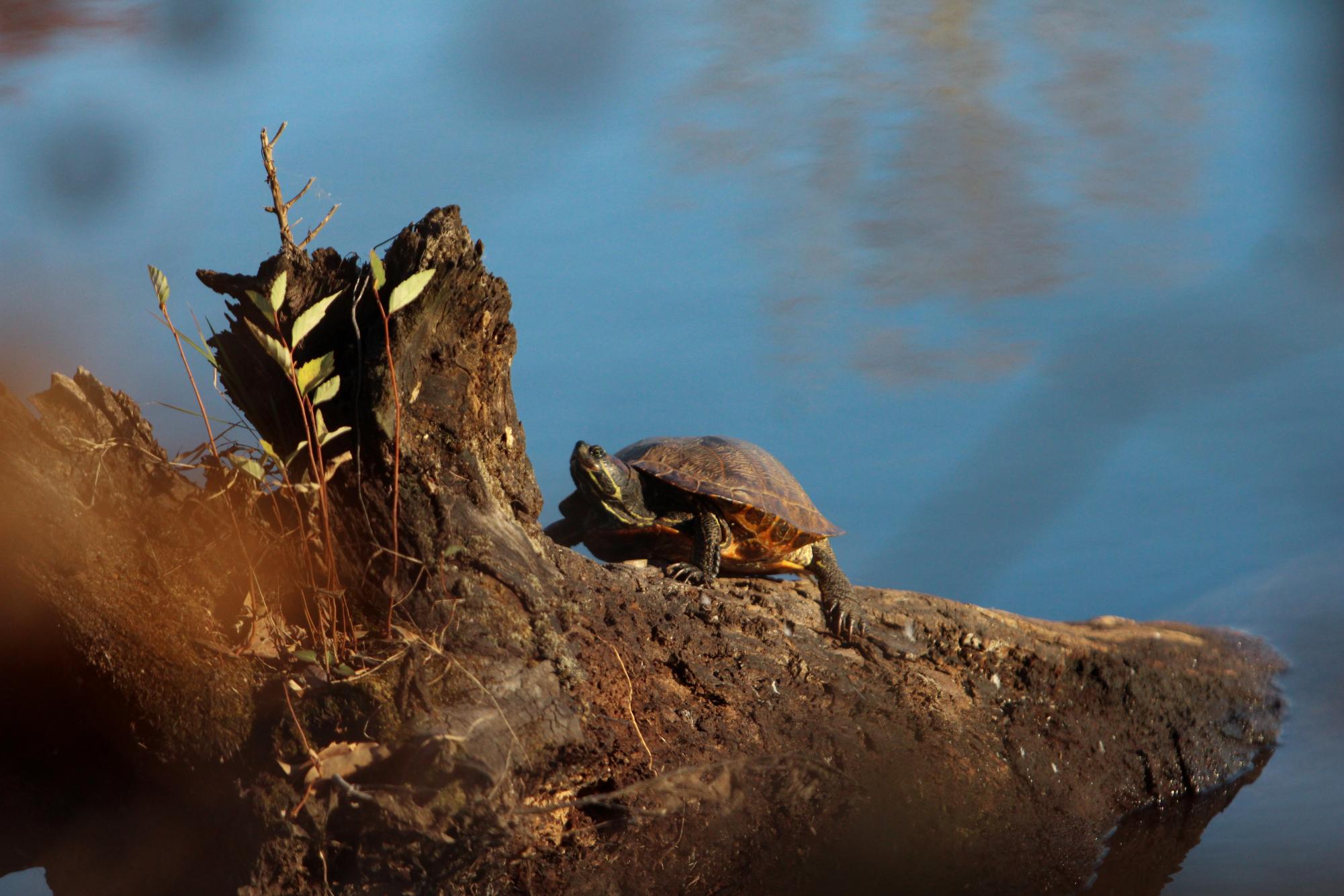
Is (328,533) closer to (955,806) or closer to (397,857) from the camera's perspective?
(397,857)

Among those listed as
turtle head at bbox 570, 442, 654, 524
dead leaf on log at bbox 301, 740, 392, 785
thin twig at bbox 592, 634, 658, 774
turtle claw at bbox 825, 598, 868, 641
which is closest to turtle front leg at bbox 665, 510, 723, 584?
turtle head at bbox 570, 442, 654, 524

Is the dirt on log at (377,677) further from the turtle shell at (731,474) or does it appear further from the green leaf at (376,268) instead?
the turtle shell at (731,474)

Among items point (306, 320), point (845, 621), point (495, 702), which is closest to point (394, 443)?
point (306, 320)

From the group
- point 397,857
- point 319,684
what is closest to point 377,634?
point 319,684

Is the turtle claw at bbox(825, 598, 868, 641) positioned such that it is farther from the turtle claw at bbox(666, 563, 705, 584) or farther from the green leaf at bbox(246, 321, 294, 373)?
the green leaf at bbox(246, 321, 294, 373)

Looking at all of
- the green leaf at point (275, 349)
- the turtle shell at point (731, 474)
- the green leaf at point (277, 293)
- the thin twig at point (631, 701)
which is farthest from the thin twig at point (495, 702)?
the turtle shell at point (731, 474)

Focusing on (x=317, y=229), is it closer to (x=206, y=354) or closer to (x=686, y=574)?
(x=206, y=354)
